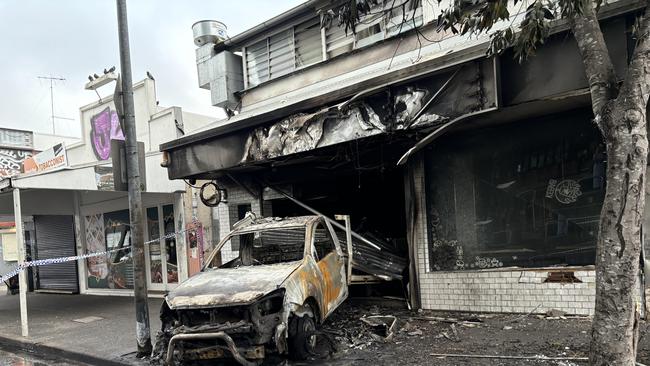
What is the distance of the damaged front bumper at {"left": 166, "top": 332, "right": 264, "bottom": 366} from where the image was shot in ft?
17.3

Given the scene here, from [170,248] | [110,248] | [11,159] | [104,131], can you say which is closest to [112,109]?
[104,131]

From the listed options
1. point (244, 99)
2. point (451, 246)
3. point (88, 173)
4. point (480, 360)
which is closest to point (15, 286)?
point (88, 173)

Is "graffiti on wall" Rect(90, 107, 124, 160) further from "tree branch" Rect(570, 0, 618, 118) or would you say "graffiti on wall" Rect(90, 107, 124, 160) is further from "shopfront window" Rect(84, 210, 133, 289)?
"tree branch" Rect(570, 0, 618, 118)

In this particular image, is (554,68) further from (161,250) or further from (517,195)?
(161,250)

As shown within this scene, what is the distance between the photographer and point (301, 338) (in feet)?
19.2

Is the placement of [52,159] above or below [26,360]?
above

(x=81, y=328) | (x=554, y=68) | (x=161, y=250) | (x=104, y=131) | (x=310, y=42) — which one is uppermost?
(x=310, y=42)

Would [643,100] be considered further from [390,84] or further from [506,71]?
[390,84]

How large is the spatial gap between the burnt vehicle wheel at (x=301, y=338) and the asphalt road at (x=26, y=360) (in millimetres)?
3516

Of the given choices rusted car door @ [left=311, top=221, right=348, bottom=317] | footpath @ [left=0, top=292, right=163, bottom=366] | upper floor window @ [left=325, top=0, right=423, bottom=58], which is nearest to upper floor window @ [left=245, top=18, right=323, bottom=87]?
upper floor window @ [left=325, top=0, right=423, bottom=58]

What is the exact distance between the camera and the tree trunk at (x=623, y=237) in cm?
404

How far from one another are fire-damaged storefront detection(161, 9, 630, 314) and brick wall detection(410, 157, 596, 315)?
2 centimetres

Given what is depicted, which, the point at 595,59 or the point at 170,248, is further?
the point at 170,248

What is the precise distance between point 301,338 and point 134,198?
318 cm
